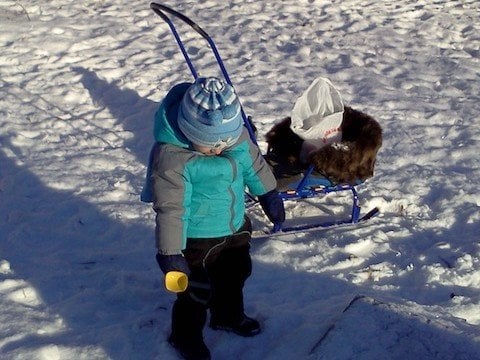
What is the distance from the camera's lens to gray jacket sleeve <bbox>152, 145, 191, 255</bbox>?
344 cm

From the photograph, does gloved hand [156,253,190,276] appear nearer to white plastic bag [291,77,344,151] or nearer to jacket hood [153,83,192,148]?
jacket hood [153,83,192,148]

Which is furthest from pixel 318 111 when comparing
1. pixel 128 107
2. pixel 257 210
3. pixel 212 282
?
pixel 128 107

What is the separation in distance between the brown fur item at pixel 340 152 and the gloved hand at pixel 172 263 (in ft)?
6.01

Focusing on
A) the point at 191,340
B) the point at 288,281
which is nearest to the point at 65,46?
the point at 288,281

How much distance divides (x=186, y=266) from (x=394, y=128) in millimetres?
3635

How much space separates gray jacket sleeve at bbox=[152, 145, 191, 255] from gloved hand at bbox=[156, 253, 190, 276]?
0.02 m

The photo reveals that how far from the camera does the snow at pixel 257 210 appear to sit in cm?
404

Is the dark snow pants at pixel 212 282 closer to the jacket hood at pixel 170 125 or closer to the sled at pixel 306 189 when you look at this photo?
the jacket hood at pixel 170 125

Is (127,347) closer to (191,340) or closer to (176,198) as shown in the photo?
(191,340)

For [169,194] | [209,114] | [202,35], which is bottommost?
[169,194]

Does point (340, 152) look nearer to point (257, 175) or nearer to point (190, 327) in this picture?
point (257, 175)

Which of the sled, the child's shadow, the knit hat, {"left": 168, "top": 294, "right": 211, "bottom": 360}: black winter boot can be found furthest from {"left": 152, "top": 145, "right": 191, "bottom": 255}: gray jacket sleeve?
the child's shadow

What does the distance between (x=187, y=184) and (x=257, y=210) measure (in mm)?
1976

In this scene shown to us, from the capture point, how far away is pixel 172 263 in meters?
3.47
